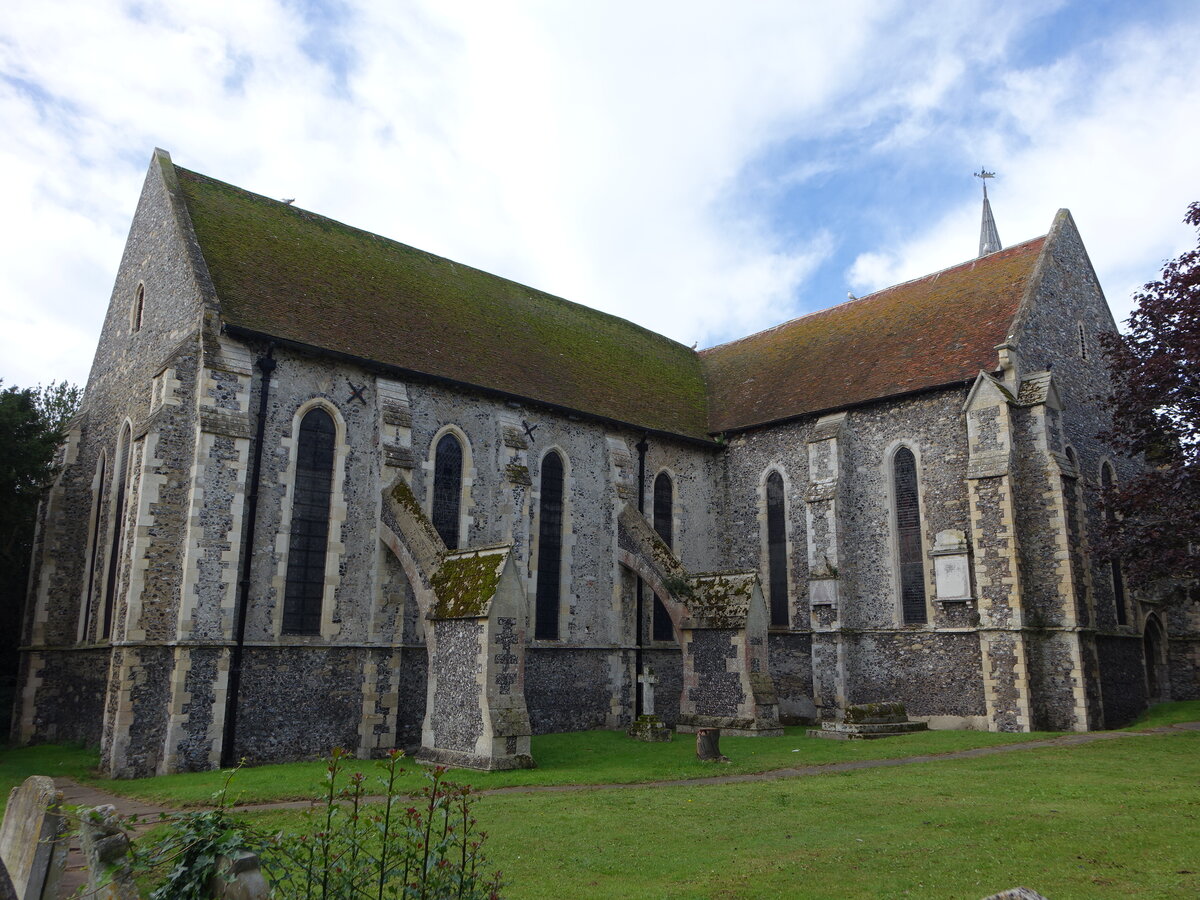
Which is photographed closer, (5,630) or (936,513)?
(936,513)

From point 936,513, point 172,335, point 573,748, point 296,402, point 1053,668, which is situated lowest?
point 573,748

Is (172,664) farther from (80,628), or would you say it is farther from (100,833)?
(100,833)

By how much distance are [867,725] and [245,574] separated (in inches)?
533

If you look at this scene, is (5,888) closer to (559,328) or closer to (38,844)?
(38,844)

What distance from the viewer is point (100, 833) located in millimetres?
5020

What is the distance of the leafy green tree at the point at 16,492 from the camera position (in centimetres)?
1948

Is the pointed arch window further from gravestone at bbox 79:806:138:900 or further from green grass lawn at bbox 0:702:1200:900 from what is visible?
gravestone at bbox 79:806:138:900

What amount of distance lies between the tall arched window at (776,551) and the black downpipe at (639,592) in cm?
384

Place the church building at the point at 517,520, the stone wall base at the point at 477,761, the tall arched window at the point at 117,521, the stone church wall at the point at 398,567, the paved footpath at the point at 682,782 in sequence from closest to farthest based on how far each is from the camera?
the paved footpath at the point at 682,782 → the stone wall base at the point at 477,761 → the church building at the point at 517,520 → the stone church wall at the point at 398,567 → the tall arched window at the point at 117,521

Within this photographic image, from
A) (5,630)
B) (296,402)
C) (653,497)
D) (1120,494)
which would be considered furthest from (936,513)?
(5,630)

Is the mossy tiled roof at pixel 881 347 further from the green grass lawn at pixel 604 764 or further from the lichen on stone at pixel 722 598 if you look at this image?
the green grass lawn at pixel 604 764

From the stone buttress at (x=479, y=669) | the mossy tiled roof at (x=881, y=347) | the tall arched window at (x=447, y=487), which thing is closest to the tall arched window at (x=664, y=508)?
the mossy tiled roof at (x=881, y=347)

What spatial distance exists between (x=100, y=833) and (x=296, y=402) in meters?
13.8

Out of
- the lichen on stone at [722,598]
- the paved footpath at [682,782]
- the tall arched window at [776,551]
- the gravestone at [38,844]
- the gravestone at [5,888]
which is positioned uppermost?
the tall arched window at [776,551]
